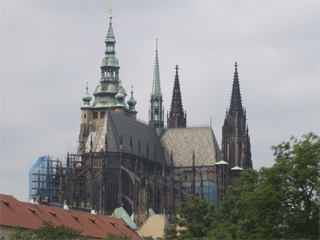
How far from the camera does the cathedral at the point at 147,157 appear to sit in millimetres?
136875

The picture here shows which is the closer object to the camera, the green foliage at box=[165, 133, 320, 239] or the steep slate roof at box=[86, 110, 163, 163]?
the green foliage at box=[165, 133, 320, 239]

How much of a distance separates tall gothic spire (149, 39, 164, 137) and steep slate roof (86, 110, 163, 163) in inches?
225

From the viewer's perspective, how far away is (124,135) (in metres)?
144

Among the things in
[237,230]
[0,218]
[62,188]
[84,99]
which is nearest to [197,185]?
[62,188]

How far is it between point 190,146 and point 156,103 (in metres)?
13.2

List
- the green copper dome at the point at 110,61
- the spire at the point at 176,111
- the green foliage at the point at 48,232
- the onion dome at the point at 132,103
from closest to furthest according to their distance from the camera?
the green foliage at the point at 48,232 < the spire at the point at 176,111 < the green copper dome at the point at 110,61 < the onion dome at the point at 132,103

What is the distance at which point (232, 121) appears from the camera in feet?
518

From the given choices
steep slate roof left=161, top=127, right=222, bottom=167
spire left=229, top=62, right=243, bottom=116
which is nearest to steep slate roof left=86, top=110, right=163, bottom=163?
steep slate roof left=161, top=127, right=222, bottom=167

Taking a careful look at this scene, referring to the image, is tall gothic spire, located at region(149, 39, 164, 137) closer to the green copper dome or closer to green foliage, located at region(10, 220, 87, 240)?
the green copper dome

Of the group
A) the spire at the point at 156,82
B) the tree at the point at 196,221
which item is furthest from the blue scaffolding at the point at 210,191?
the tree at the point at 196,221

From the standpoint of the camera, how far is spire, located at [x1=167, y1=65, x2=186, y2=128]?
165125mm

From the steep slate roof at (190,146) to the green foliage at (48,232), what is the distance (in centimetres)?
6514

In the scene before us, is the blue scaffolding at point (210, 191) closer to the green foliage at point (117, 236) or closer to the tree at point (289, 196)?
the green foliage at point (117, 236)

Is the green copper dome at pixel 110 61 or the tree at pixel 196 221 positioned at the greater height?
the green copper dome at pixel 110 61
